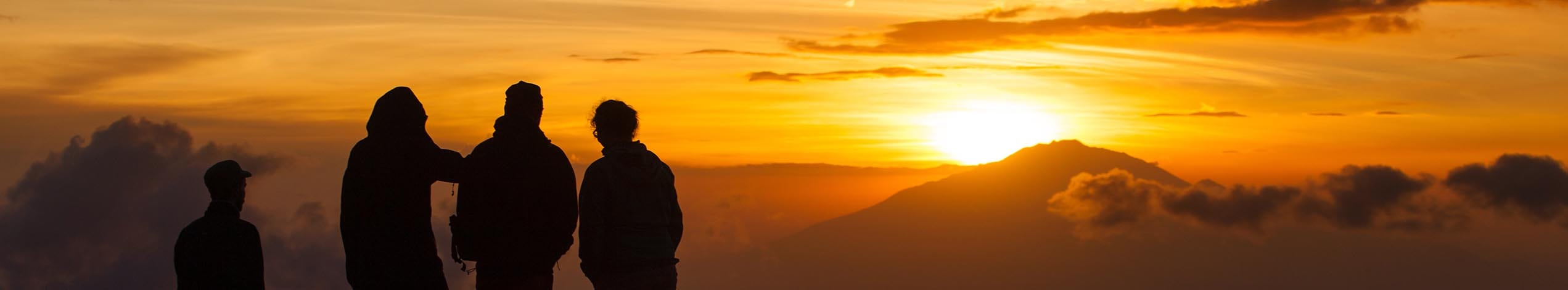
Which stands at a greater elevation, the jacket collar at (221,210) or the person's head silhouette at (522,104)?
the person's head silhouette at (522,104)

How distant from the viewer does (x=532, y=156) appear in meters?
9.74

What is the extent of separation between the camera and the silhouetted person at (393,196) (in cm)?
910

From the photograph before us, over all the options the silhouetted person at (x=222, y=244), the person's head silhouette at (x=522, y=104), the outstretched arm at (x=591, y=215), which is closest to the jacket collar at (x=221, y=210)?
the silhouetted person at (x=222, y=244)

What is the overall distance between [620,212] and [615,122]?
641 millimetres

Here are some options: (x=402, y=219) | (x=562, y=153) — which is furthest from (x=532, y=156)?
(x=402, y=219)

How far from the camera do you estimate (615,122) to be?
987cm

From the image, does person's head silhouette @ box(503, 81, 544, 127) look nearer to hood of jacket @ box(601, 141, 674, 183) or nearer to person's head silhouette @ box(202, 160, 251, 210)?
hood of jacket @ box(601, 141, 674, 183)

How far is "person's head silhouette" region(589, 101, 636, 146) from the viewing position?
32.3ft

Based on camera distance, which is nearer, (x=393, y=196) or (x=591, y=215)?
(x=393, y=196)

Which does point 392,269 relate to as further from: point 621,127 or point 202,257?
point 621,127

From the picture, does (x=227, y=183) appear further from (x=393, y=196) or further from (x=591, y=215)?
(x=591, y=215)

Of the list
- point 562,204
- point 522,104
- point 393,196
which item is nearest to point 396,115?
point 393,196

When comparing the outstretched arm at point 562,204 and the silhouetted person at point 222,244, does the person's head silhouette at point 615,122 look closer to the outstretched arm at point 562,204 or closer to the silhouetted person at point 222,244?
the outstretched arm at point 562,204

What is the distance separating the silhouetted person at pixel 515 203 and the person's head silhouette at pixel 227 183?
155cm
